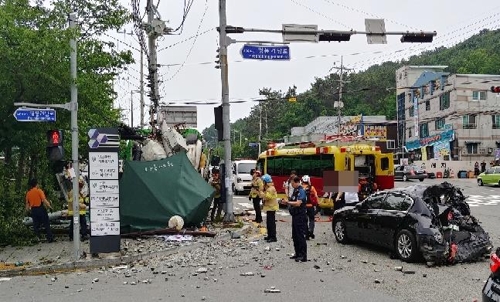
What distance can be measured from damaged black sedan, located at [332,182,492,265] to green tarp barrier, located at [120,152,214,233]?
551cm

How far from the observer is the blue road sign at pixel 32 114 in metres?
11.0

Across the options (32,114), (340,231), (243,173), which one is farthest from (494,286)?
(243,173)

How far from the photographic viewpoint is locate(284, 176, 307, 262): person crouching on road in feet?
36.5

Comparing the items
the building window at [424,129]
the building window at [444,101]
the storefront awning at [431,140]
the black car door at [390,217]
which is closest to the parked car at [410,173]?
the storefront awning at [431,140]

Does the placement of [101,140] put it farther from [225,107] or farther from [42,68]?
[225,107]

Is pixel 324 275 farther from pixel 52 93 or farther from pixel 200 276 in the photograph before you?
pixel 52 93

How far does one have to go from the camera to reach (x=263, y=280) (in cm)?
938

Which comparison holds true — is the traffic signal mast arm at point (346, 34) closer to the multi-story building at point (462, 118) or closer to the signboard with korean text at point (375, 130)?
the multi-story building at point (462, 118)

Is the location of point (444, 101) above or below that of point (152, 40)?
above

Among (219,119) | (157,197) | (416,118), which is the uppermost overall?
(416,118)

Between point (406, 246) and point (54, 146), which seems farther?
point (54, 146)

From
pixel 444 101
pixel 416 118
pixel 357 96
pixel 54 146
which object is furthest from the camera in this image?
pixel 357 96

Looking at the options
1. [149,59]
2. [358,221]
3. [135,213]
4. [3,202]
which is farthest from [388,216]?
[149,59]

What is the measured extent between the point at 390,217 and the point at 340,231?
2.35 meters
